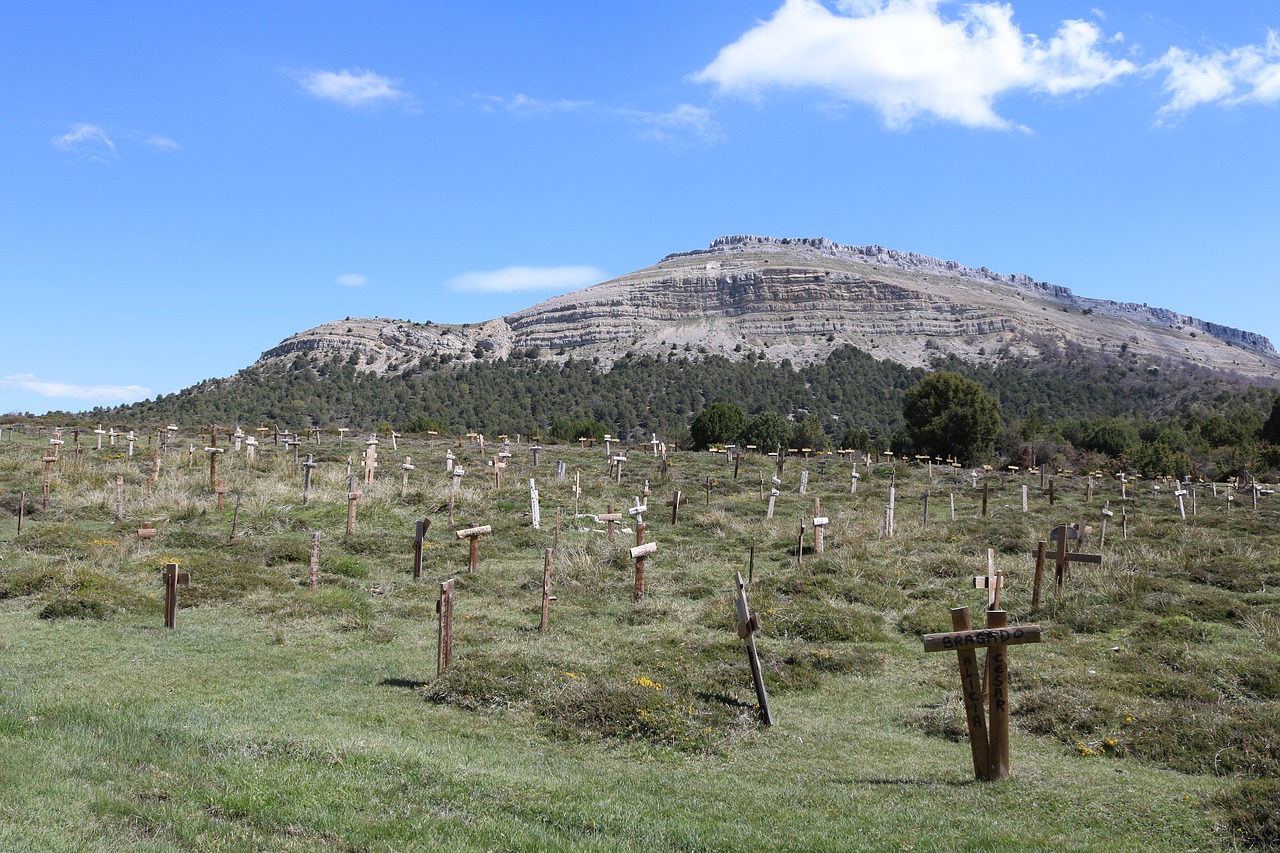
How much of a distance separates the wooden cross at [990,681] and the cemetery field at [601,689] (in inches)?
3.7

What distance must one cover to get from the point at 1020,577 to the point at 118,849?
17.3 m

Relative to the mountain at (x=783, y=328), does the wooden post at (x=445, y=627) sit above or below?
below

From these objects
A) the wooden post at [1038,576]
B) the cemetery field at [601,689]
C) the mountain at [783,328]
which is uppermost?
the mountain at [783,328]

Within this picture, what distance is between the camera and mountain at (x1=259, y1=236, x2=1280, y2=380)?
133m

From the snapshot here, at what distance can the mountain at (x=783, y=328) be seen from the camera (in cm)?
13338

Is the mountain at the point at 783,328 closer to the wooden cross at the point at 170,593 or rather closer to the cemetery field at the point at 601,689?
the cemetery field at the point at 601,689

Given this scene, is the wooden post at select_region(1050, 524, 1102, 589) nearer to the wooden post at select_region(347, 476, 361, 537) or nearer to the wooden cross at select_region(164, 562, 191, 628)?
the wooden cross at select_region(164, 562, 191, 628)

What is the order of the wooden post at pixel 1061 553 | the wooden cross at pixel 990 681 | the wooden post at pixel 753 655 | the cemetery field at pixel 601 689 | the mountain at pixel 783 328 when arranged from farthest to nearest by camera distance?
1. the mountain at pixel 783 328
2. the wooden post at pixel 1061 553
3. the wooden post at pixel 753 655
4. the wooden cross at pixel 990 681
5. the cemetery field at pixel 601 689

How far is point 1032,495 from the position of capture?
40.4 metres

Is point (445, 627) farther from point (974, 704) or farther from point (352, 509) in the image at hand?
point (352, 509)

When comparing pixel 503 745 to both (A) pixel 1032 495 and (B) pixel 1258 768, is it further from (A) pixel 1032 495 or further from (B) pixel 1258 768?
(A) pixel 1032 495

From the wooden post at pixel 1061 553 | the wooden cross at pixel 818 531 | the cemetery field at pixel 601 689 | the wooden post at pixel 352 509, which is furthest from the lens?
the wooden post at pixel 352 509

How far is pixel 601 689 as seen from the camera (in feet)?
34.4

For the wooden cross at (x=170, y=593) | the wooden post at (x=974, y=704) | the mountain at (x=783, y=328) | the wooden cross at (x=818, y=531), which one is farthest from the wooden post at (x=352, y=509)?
the mountain at (x=783, y=328)
